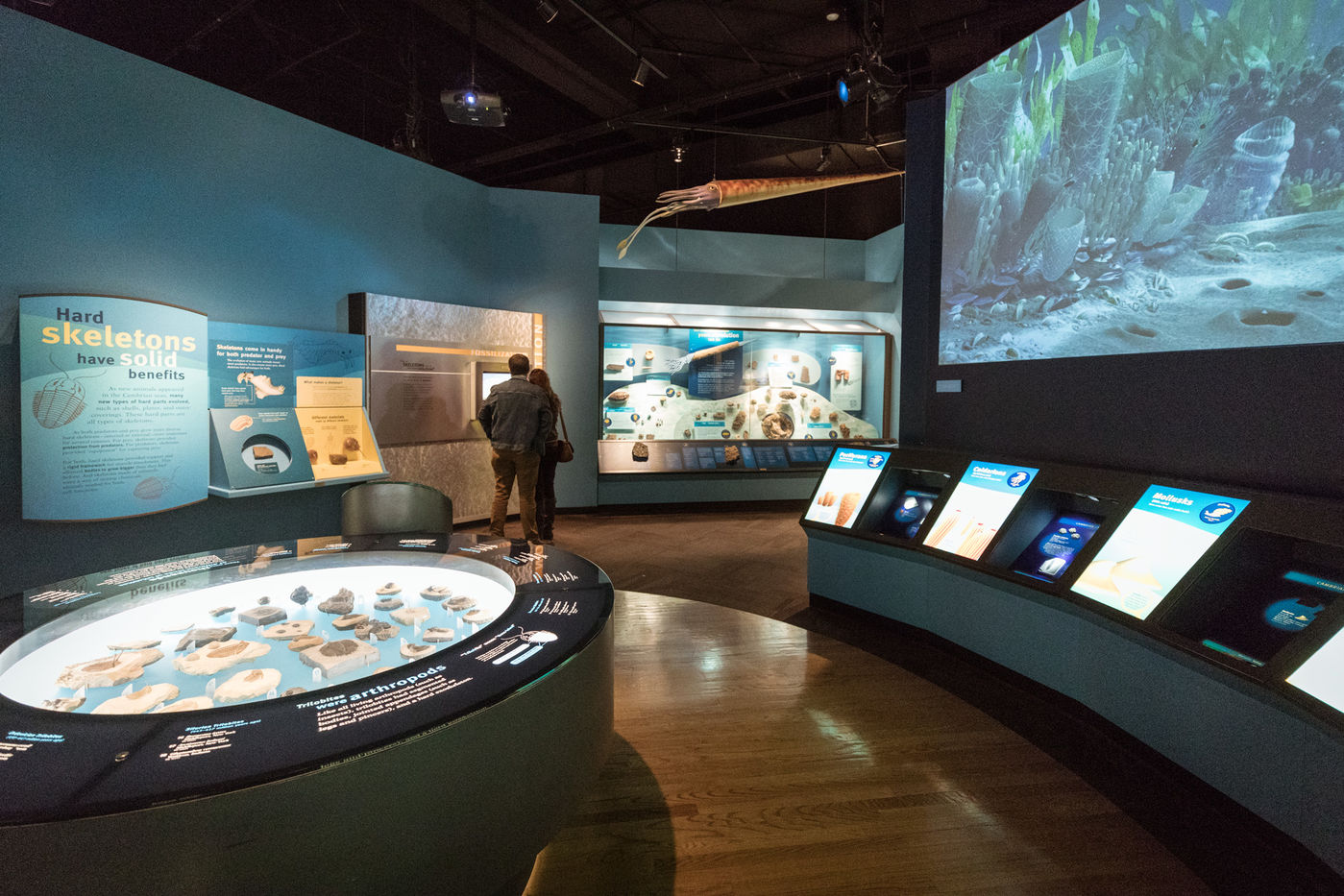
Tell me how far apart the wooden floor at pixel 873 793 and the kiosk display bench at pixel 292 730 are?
0.53m

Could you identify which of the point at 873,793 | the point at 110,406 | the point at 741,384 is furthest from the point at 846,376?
the point at 110,406

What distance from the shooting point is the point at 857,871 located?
5.77 feet

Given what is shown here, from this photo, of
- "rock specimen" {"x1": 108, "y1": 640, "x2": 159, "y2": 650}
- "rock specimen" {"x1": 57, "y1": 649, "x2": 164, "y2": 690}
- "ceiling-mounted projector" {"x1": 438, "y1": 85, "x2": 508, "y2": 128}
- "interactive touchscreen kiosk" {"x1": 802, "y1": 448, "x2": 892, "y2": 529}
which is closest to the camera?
"rock specimen" {"x1": 57, "y1": 649, "x2": 164, "y2": 690}

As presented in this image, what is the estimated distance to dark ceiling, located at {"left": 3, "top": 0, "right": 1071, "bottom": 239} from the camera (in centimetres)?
569

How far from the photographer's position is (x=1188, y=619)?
2.01m

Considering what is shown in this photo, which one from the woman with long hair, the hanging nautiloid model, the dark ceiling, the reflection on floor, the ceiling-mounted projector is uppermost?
the dark ceiling

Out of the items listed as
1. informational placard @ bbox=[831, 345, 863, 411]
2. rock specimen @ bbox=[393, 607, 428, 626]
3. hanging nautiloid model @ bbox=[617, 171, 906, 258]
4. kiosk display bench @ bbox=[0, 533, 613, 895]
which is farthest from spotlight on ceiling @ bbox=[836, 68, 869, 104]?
rock specimen @ bbox=[393, 607, 428, 626]

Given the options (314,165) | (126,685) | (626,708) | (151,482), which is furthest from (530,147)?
(126,685)

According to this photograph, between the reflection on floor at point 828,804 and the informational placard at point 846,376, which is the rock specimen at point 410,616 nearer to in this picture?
the reflection on floor at point 828,804

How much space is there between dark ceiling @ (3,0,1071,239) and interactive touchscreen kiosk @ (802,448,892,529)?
338 cm

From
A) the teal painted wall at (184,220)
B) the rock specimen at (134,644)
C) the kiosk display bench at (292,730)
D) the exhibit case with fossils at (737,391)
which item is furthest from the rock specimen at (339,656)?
the exhibit case with fossils at (737,391)

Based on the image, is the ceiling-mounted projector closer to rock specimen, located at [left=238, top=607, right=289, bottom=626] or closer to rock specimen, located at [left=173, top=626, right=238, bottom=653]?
rock specimen, located at [left=238, top=607, right=289, bottom=626]

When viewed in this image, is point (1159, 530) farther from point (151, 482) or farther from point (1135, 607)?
point (151, 482)

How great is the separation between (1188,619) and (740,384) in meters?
5.78
